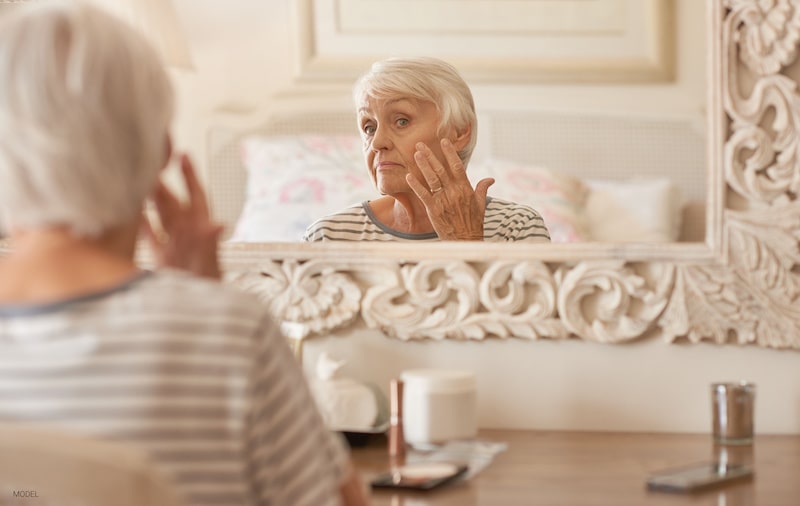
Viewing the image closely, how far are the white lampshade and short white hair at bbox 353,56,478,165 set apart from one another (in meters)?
0.30

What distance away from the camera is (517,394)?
164 cm

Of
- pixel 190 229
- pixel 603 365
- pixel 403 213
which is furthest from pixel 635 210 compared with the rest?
pixel 190 229

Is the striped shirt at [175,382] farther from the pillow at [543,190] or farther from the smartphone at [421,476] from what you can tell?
the pillow at [543,190]

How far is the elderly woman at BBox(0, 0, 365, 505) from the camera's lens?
2.78ft

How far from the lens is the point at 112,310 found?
2.82 feet

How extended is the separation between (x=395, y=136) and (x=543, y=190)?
0.23 m

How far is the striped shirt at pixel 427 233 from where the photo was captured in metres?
1.63

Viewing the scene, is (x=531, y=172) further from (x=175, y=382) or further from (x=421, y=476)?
(x=175, y=382)

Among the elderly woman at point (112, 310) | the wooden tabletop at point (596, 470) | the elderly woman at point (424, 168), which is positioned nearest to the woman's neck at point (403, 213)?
the elderly woman at point (424, 168)

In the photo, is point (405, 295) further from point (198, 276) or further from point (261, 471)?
point (261, 471)

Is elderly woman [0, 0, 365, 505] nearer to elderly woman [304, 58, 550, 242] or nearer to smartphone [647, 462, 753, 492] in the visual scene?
smartphone [647, 462, 753, 492]

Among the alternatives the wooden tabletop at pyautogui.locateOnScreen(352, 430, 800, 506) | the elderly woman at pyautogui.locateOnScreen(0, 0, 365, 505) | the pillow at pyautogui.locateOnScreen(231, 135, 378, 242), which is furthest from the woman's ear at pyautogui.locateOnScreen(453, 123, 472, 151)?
the elderly woman at pyautogui.locateOnScreen(0, 0, 365, 505)

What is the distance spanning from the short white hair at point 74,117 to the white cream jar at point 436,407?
2.20ft

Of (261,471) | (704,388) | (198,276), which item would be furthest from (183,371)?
(704,388)
